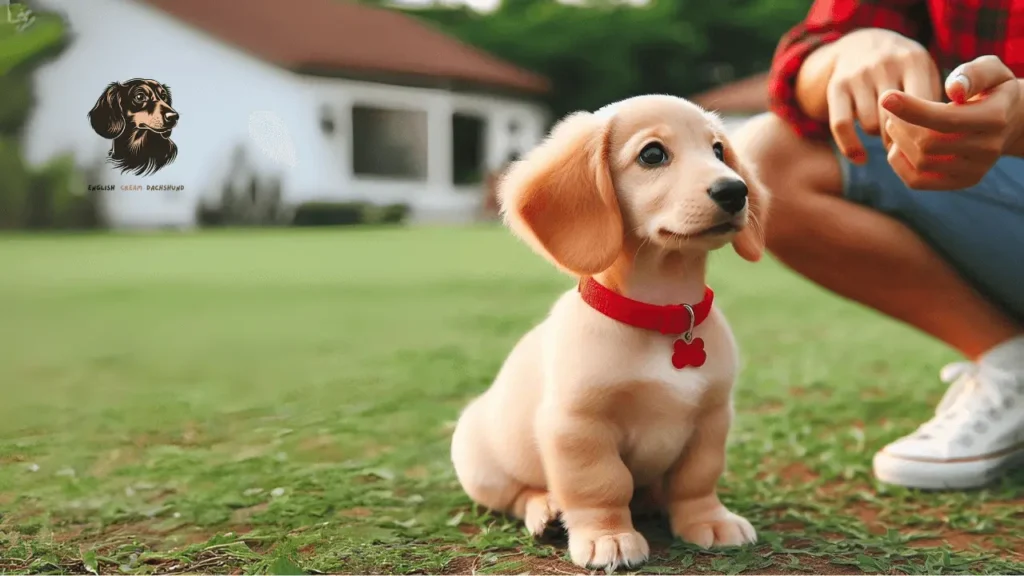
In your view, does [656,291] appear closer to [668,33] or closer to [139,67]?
[139,67]

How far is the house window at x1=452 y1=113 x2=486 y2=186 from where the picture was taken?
23.7ft

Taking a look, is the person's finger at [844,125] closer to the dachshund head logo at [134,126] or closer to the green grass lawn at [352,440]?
the green grass lawn at [352,440]

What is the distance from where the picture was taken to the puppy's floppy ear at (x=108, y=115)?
3.59 ft

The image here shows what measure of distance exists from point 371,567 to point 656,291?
43cm

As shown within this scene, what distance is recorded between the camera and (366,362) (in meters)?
2.54

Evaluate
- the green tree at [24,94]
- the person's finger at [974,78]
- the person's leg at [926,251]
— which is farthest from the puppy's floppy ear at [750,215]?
the green tree at [24,94]

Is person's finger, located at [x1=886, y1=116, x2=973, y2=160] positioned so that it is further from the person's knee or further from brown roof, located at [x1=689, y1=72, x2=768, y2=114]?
brown roof, located at [x1=689, y1=72, x2=768, y2=114]

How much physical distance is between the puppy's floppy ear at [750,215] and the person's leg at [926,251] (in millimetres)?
333

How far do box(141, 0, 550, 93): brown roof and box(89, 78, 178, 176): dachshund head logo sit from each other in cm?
37

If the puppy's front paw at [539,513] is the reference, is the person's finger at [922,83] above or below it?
above

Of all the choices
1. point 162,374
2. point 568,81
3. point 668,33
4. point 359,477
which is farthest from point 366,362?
point 668,33

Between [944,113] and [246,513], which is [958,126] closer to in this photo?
[944,113]

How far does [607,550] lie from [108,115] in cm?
76

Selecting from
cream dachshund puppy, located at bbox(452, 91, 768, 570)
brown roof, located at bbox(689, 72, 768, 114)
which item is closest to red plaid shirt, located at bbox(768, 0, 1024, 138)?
cream dachshund puppy, located at bbox(452, 91, 768, 570)
